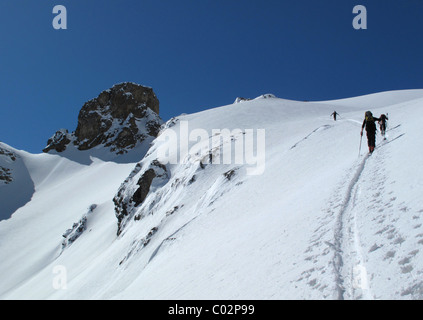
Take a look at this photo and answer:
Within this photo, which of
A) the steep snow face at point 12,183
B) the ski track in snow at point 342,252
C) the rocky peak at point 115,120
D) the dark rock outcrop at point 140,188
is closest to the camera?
the ski track in snow at point 342,252

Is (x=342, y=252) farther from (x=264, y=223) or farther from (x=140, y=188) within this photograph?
(x=140, y=188)

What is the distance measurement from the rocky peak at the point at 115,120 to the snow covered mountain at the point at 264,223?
7668cm

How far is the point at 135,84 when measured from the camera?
399 feet

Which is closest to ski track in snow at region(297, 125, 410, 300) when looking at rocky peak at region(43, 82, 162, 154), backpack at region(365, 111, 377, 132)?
backpack at region(365, 111, 377, 132)

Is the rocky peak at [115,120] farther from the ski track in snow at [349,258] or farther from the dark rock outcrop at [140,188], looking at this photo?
the ski track in snow at [349,258]

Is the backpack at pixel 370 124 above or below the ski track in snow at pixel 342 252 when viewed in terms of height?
above

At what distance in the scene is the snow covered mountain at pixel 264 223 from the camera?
15.7 ft

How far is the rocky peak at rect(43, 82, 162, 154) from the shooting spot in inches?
4397

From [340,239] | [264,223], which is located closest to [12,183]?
[264,223]

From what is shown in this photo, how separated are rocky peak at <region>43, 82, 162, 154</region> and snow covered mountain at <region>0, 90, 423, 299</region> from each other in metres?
76.7

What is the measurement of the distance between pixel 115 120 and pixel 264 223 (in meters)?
119

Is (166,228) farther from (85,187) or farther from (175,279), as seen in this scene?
(85,187)

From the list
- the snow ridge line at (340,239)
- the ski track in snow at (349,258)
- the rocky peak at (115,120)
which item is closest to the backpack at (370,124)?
the snow ridge line at (340,239)
